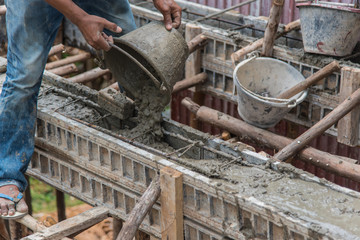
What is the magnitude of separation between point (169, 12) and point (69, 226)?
222 cm

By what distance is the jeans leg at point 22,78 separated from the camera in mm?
5703

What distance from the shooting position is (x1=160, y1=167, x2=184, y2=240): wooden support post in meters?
5.23

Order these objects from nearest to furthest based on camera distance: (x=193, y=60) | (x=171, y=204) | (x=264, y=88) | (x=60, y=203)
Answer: (x=171, y=204)
(x=264, y=88)
(x=193, y=60)
(x=60, y=203)

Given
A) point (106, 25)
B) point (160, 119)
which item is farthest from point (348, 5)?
point (106, 25)

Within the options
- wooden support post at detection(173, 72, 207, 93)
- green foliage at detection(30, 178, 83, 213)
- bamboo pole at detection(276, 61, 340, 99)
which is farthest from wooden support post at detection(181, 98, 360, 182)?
green foliage at detection(30, 178, 83, 213)

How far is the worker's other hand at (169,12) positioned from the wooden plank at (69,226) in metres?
1.91

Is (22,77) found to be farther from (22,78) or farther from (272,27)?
(272,27)

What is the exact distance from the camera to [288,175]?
209 inches

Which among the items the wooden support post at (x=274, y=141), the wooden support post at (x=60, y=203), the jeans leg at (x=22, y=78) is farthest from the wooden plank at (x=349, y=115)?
the wooden support post at (x=60, y=203)

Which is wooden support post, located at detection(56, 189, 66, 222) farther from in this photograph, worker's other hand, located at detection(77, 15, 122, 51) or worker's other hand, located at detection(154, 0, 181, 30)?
→ worker's other hand, located at detection(77, 15, 122, 51)

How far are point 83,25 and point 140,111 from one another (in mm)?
1424

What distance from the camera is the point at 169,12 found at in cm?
595

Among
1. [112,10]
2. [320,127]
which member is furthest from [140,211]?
[320,127]

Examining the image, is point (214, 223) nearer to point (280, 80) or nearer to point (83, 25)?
point (83, 25)
